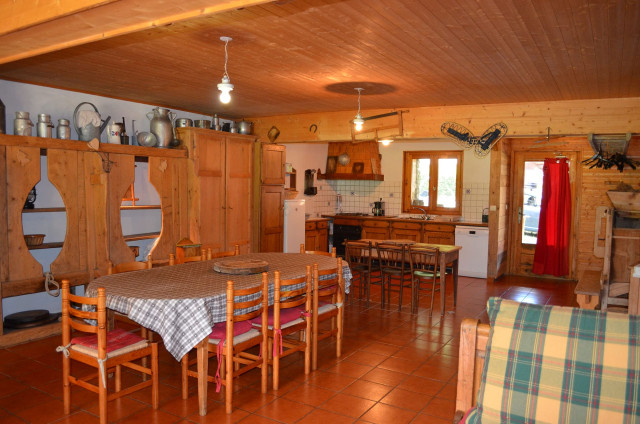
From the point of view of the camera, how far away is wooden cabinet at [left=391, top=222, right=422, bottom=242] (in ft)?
27.7

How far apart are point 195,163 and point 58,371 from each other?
2932 mm

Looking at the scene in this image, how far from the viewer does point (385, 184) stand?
941 centimetres

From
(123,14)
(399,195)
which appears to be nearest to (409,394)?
(123,14)

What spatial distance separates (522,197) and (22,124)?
7.24 metres

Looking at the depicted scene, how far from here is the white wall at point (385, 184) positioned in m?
8.47

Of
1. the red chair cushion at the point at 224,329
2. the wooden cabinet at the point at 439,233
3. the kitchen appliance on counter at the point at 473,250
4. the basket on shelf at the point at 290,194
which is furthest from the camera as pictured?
the basket on shelf at the point at 290,194

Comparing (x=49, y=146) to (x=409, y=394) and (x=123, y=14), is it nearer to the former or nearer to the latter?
(x=123, y=14)

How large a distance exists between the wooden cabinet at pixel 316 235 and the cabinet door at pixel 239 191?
176 centimetres

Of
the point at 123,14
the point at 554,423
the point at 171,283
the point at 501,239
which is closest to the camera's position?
the point at 554,423

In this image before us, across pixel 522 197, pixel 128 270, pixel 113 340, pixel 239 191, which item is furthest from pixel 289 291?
pixel 522 197

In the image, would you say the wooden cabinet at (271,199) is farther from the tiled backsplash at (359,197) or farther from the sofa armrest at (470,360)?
the sofa armrest at (470,360)

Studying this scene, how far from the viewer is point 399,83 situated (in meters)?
4.78

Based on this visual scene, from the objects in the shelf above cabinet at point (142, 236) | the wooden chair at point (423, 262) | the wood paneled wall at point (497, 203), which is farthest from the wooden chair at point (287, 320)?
the wood paneled wall at point (497, 203)

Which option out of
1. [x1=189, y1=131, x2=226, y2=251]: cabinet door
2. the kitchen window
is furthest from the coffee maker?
[x1=189, y1=131, x2=226, y2=251]: cabinet door
